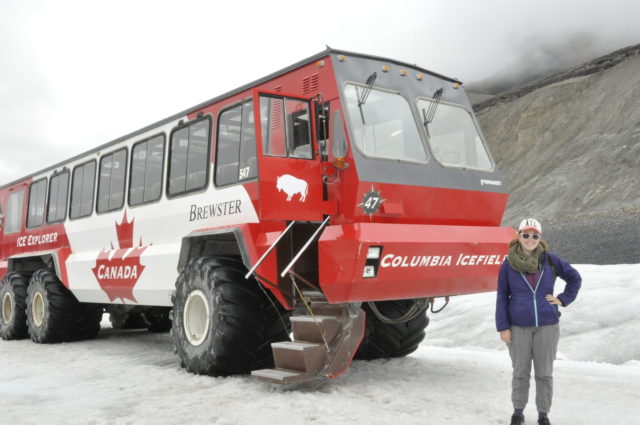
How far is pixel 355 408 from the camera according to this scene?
201 inches

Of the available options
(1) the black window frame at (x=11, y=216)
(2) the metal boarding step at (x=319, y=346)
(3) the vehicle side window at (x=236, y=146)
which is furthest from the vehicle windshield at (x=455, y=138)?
(1) the black window frame at (x=11, y=216)

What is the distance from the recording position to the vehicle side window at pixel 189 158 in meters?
7.27

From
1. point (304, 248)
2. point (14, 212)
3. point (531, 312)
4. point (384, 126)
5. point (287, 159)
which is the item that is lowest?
point (531, 312)

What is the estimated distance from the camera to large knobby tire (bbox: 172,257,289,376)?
6.24 m

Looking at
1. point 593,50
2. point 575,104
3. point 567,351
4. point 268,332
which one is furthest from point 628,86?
point 268,332

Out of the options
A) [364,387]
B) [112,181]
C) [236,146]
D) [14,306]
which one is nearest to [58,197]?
[14,306]

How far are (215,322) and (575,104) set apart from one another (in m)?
53.2

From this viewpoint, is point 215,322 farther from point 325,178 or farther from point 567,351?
point 567,351

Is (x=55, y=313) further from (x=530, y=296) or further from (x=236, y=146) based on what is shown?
(x=530, y=296)

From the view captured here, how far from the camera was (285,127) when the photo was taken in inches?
238

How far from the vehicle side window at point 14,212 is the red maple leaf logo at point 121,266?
408cm

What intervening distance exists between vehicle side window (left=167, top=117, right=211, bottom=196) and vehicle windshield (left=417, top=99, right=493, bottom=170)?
2413 millimetres

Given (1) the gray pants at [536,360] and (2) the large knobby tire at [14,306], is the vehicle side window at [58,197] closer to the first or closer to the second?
(2) the large knobby tire at [14,306]

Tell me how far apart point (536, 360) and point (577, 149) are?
46634 millimetres
